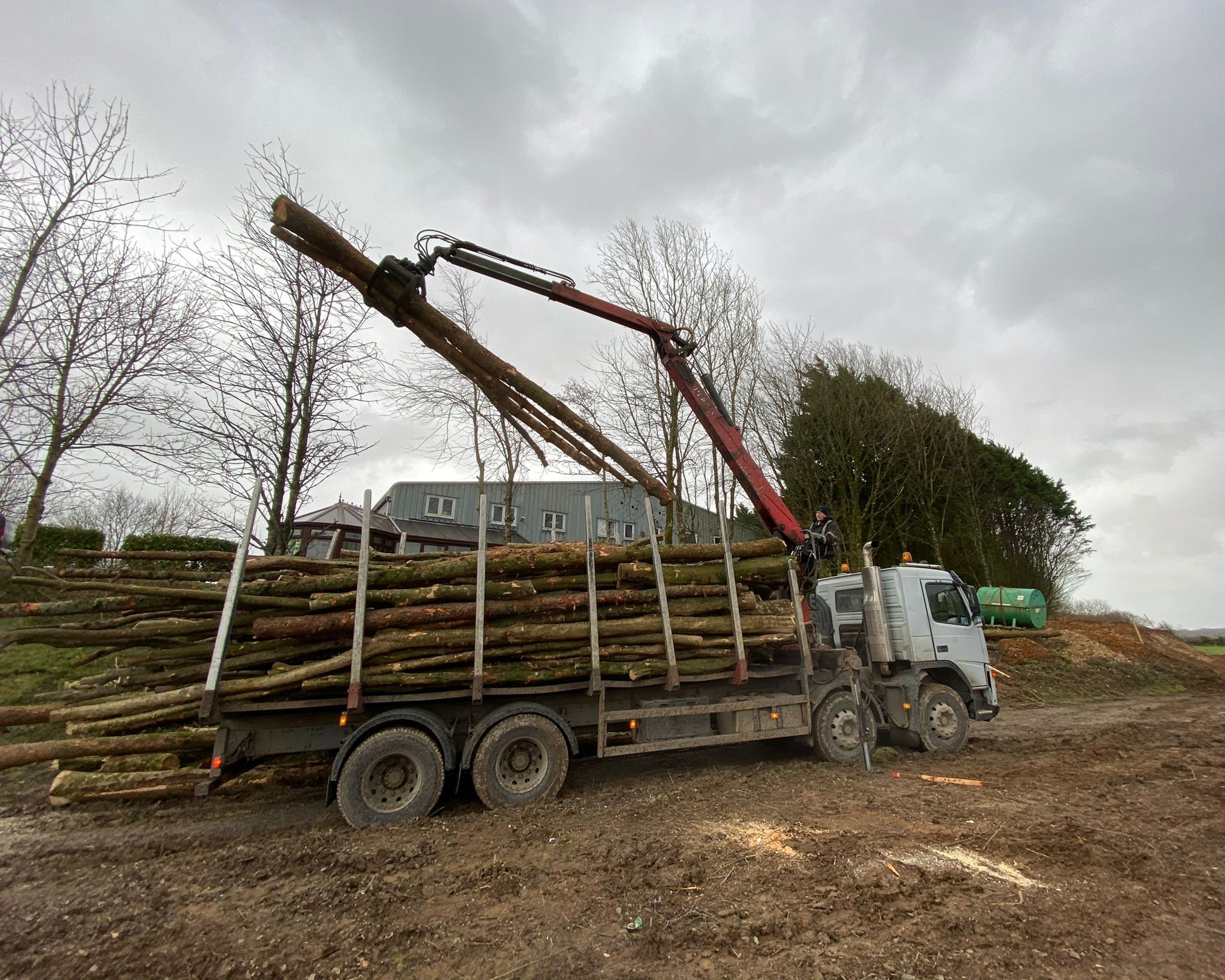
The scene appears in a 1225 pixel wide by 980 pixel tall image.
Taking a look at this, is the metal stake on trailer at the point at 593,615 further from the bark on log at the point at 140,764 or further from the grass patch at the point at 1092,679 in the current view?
the grass patch at the point at 1092,679

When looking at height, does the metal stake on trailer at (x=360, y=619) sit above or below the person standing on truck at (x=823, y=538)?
below

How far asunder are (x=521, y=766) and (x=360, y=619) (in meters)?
2.30

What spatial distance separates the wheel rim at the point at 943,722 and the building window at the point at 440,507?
26.9 m

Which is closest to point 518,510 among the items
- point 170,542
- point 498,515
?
point 498,515

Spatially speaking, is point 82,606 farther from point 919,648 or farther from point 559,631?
point 919,648

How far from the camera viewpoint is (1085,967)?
334 centimetres

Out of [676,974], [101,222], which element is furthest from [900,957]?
[101,222]

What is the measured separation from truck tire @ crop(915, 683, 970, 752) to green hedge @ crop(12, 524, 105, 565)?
1781 centimetres

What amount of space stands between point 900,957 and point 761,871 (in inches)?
50.5

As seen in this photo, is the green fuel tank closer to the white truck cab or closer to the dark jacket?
the white truck cab

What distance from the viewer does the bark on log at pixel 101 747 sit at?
656 centimetres

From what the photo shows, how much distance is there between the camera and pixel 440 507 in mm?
32500

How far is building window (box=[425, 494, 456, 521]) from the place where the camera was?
32.3 m

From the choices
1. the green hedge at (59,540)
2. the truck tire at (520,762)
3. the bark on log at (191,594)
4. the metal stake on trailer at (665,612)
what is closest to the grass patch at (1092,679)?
the metal stake on trailer at (665,612)
